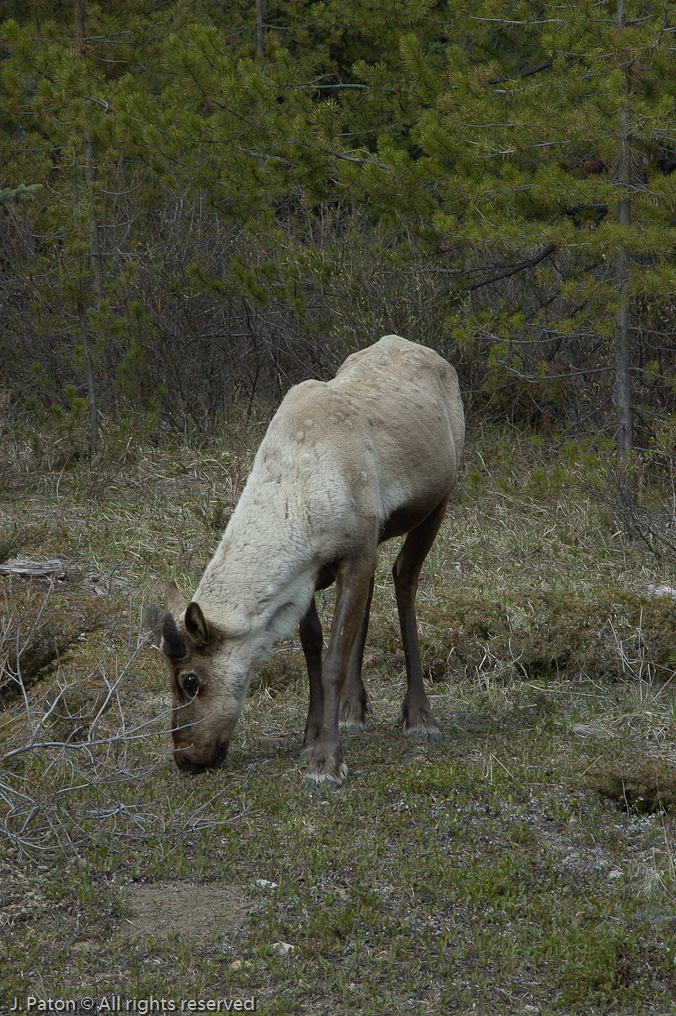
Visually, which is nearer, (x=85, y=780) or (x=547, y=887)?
(x=547, y=887)

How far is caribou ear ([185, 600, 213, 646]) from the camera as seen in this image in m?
4.91

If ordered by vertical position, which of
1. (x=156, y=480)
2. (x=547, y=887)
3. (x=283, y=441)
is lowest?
(x=156, y=480)

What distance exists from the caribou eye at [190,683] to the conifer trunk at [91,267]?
684 centimetres

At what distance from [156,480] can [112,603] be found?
3316 millimetres

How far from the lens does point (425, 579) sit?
339 inches

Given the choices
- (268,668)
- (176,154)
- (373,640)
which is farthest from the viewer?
(176,154)

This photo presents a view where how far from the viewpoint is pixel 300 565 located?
5207mm

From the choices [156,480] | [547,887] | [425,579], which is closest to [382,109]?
[156,480]

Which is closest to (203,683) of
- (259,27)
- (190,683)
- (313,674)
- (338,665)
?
(190,683)

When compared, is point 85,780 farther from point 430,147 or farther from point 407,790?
point 430,147

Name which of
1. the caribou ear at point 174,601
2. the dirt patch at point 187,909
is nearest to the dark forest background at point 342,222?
the caribou ear at point 174,601

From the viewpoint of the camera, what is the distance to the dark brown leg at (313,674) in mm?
5684

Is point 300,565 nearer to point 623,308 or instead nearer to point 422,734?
point 422,734

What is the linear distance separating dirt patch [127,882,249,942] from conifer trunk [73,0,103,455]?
7771mm
